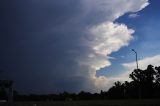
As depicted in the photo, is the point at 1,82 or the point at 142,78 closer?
the point at 1,82

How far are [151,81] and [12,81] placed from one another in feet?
247

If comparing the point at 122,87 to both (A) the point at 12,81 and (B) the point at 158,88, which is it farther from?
(A) the point at 12,81

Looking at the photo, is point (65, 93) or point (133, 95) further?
Answer: point (65, 93)

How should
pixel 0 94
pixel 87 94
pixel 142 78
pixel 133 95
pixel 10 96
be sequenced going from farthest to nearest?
pixel 87 94 → pixel 0 94 → pixel 142 78 → pixel 133 95 → pixel 10 96

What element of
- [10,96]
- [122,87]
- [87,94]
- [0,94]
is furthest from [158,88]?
[10,96]

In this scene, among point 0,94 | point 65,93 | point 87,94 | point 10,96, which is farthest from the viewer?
point 65,93

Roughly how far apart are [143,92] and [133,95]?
3915 mm

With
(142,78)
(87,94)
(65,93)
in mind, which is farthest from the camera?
(65,93)

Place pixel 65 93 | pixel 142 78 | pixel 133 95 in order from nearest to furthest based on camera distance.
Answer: pixel 133 95, pixel 142 78, pixel 65 93

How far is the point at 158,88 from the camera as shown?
12875 cm

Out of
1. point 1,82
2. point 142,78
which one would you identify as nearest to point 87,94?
point 142,78

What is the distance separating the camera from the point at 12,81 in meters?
69.4

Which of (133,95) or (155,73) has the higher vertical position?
(155,73)

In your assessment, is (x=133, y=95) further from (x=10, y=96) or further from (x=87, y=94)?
(x=10, y=96)
